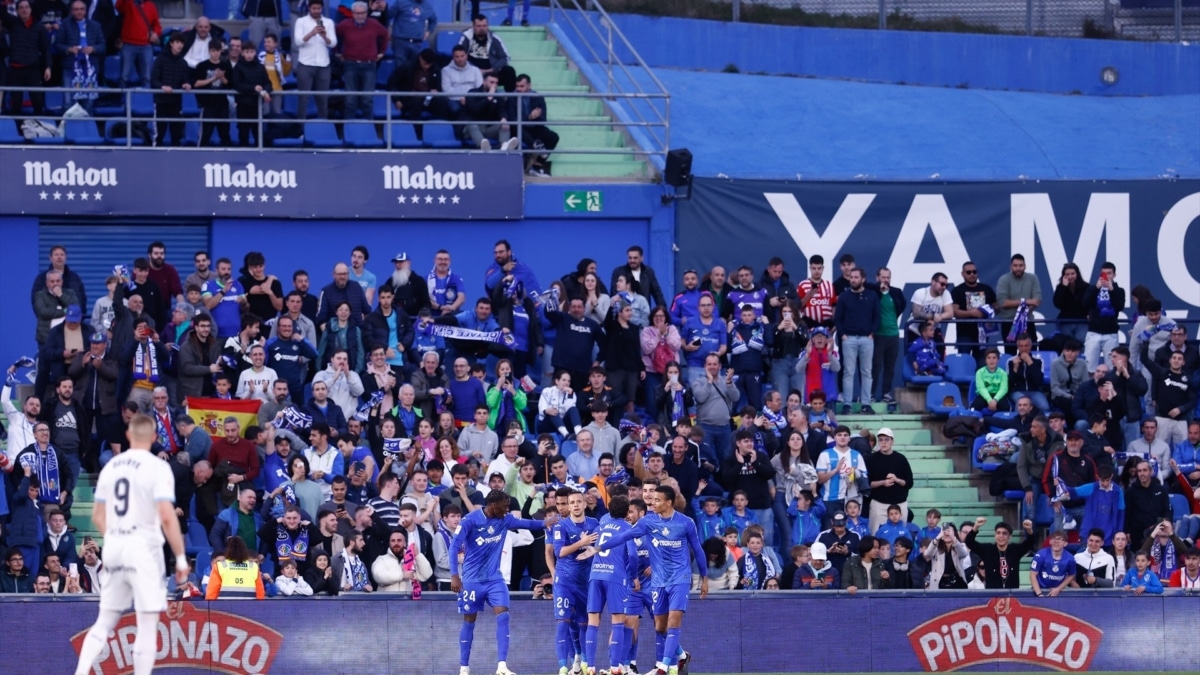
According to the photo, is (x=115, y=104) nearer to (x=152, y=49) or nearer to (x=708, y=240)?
(x=152, y=49)

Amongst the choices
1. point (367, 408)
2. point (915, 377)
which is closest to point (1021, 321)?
point (915, 377)

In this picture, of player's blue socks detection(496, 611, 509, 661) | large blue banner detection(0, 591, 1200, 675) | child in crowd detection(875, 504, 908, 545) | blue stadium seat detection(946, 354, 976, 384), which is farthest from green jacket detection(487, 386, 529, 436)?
blue stadium seat detection(946, 354, 976, 384)

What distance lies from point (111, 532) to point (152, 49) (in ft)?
48.8

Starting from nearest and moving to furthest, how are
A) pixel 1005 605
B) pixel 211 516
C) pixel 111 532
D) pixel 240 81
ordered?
pixel 111 532 → pixel 1005 605 → pixel 211 516 → pixel 240 81

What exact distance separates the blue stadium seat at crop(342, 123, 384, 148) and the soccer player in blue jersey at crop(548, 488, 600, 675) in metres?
→ 10.0

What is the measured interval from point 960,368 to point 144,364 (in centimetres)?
1109

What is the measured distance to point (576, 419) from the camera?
23016 millimetres

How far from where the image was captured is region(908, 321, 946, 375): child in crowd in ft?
83.1

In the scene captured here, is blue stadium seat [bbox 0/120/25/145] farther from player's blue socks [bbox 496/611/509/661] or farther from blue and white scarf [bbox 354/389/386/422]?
player's blue socks [bbox 496/611/509/661]

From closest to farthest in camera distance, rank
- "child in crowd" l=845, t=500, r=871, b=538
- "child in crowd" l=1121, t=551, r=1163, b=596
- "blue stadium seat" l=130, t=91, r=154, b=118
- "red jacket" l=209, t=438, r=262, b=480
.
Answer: "child in crowd" l=1121, t=551, r=1163, b=596 → "red jacket" l=209, t=438, r=262, b=480 → "child in crowd" l=845, t=500, r=871, b=538 → "blue stadium seat" l=130, t=91, r=154, b=118

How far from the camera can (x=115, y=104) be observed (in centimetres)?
2614

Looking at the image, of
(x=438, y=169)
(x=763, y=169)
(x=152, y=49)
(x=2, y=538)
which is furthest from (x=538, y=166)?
(x=2, y=538)

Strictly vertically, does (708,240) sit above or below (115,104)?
below

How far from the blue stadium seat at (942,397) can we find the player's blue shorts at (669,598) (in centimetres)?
859
